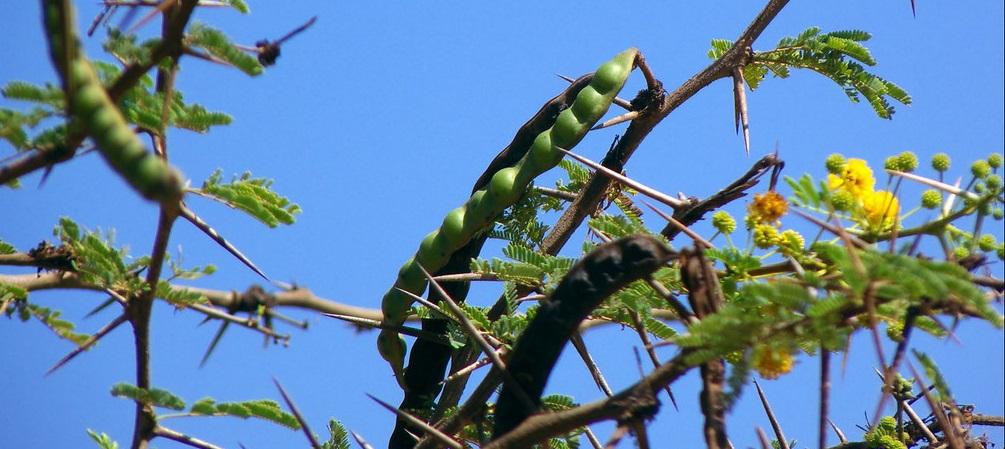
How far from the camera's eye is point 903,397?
4.26m

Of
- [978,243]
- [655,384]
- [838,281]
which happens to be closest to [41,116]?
[655,384]

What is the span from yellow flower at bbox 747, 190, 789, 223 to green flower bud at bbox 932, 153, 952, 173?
1.61ft

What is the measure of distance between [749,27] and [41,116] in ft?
9.40

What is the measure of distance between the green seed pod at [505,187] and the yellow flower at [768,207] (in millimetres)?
1618

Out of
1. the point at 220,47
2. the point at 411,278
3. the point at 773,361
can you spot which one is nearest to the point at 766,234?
the point at 773,361

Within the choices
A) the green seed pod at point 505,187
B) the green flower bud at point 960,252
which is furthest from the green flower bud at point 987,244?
the green seed pod at point 505,187

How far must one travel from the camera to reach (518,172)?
14.1 ft

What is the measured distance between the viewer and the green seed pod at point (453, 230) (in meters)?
4.31

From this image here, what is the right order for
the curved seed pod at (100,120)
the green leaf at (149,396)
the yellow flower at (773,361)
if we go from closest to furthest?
the curved seed pod at (100,120) < the yellow flower at (773,361) < the green leaf at (149,396)

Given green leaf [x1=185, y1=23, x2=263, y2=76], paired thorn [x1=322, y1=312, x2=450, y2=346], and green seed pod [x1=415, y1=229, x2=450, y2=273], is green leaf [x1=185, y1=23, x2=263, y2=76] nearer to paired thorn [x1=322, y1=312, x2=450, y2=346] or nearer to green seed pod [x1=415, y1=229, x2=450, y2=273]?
paired thorn [x1=322, y1=312, x2=450, y2=346]

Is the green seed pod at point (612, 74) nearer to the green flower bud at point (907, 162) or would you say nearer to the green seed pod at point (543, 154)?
the green seed pod at point (543, 154)

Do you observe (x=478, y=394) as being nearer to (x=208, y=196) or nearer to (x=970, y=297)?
(x=208, y=196)

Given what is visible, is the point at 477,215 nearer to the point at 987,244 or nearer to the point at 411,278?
the point at 411,278

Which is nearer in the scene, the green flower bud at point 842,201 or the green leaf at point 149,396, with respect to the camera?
the green flower bud at point 842,201
